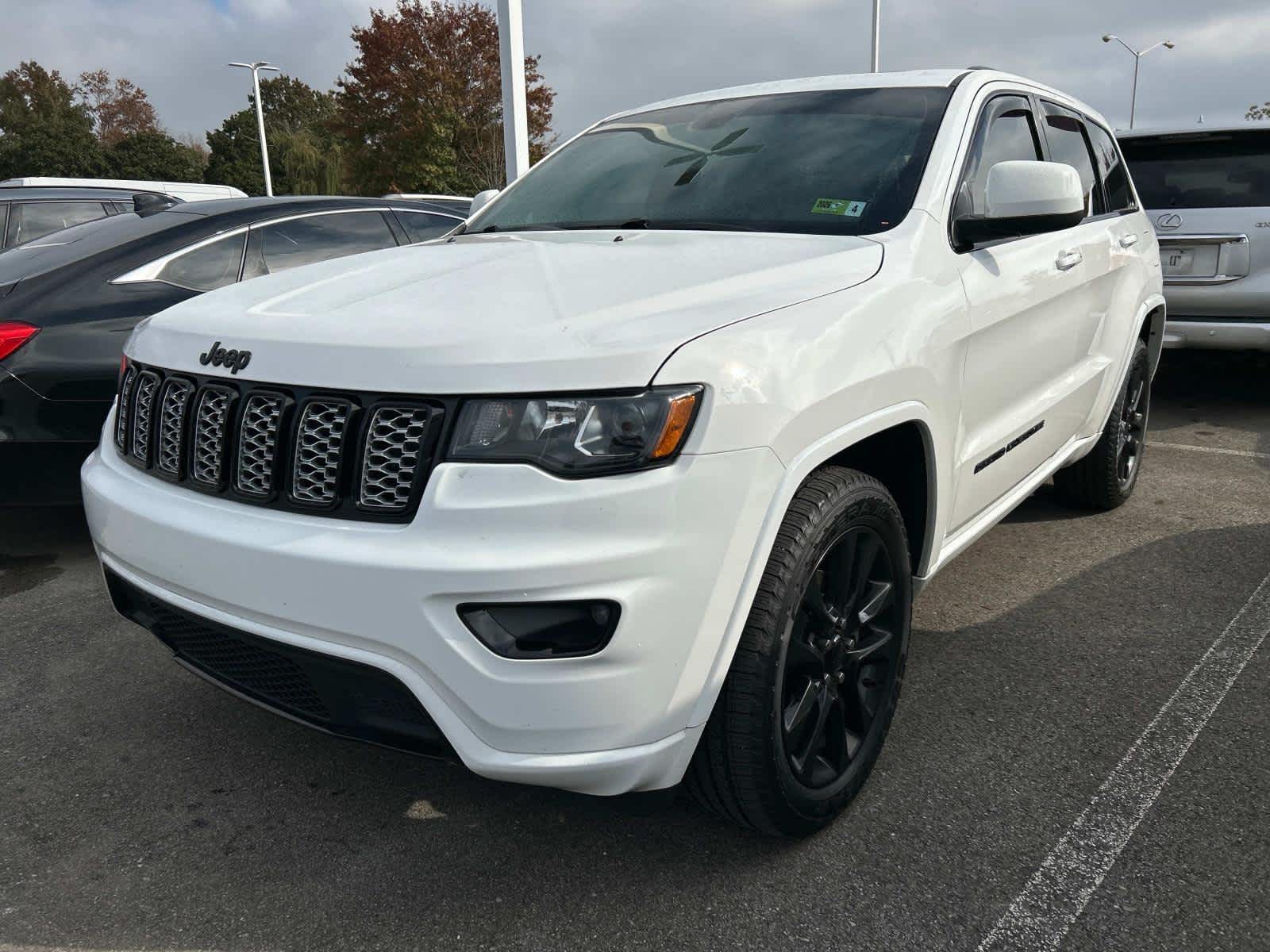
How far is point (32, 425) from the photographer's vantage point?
12.6 feet

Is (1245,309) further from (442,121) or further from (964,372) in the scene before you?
(442,121)

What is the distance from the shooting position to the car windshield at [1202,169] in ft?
19.9

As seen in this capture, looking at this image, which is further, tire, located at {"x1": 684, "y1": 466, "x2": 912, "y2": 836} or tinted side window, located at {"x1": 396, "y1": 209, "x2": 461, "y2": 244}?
tinted side window, located at {"x1": 396, "y1": 209, "x2": 461, "y2": 244}

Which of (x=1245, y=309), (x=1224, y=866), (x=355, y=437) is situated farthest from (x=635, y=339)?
(x=1245, y=309)

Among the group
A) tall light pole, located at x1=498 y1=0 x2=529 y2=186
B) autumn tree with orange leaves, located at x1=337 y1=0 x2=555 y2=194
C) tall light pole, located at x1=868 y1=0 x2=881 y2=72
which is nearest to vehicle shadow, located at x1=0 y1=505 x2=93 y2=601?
tall light pole, located at x1=498 y1=0 x2=529 y2=186

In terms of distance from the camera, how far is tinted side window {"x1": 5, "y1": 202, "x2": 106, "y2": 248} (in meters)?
8.35

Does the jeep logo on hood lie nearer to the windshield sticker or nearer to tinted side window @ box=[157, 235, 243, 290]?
the windshield sticker

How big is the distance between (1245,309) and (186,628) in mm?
6027

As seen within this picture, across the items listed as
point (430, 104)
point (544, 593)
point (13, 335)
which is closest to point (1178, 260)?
point (544, 593)

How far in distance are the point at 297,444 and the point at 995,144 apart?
2.29 meters

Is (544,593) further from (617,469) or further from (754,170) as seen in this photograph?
(754,170)

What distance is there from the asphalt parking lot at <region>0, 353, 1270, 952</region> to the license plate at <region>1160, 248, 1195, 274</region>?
11.3 feet

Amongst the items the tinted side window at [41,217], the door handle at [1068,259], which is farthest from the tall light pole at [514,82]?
the door handle at [1068,259]

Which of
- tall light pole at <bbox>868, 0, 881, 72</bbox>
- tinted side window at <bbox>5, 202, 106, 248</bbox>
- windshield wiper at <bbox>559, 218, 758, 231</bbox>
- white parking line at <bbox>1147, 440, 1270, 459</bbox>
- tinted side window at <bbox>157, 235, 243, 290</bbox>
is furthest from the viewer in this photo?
tall light pole at <bbox>868, 0, 881, 72</bbox>
